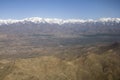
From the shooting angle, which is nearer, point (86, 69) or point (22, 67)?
point (22, 67)

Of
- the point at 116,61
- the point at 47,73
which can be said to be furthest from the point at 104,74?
the point at 47,73

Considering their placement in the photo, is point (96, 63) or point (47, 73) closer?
point (47, 73)

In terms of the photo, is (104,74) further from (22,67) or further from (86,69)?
(22,67)

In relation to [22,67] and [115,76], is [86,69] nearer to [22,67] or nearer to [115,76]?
[115,76]

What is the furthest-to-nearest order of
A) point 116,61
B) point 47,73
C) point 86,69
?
point 116,61 → point 86,69 → point 47,73

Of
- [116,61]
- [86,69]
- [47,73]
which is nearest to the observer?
[47,73]

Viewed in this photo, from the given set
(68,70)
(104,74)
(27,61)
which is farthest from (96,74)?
(27,61)

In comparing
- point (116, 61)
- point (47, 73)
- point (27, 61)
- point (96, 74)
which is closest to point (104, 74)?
point (96, 74)

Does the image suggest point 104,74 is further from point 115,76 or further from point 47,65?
point 47,65
